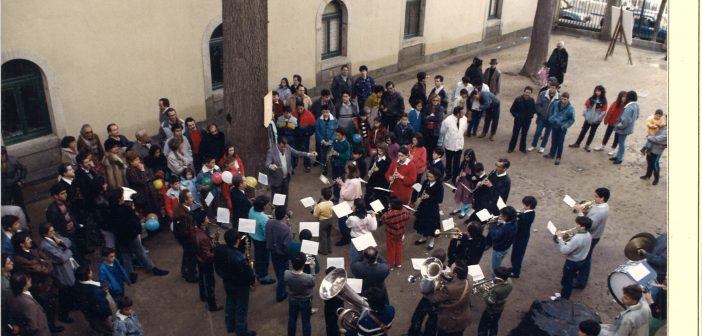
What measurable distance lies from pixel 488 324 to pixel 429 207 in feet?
8.47

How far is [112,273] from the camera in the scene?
7504mm

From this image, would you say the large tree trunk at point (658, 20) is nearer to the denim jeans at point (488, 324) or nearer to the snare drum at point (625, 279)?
the snare drum at point (625, 279)

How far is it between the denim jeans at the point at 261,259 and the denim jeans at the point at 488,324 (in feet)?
10.8

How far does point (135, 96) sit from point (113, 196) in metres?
4.47

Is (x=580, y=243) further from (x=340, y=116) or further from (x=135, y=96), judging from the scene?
(x=135, y=96)

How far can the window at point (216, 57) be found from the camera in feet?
43.5

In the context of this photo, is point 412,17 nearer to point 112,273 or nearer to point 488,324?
point 488,324

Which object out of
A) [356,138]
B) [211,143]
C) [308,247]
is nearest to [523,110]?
[356,138]

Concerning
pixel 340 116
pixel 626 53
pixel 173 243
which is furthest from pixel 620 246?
pixel 626 53

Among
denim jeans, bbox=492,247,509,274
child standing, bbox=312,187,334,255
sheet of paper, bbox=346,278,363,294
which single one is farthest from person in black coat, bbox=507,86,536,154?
sheet of paper, bbox=346,278,363,294

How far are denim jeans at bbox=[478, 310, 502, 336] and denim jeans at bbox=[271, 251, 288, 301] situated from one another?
2855 millimetres

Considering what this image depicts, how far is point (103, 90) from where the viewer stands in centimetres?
1155

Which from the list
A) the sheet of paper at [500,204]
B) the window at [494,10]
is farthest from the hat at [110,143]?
the window at [494,10]

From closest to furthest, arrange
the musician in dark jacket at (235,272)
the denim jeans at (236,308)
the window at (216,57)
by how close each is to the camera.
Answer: the musician in dark jacket at (235,272) → the denim jeans at (236,308) → the window at (216,57)
